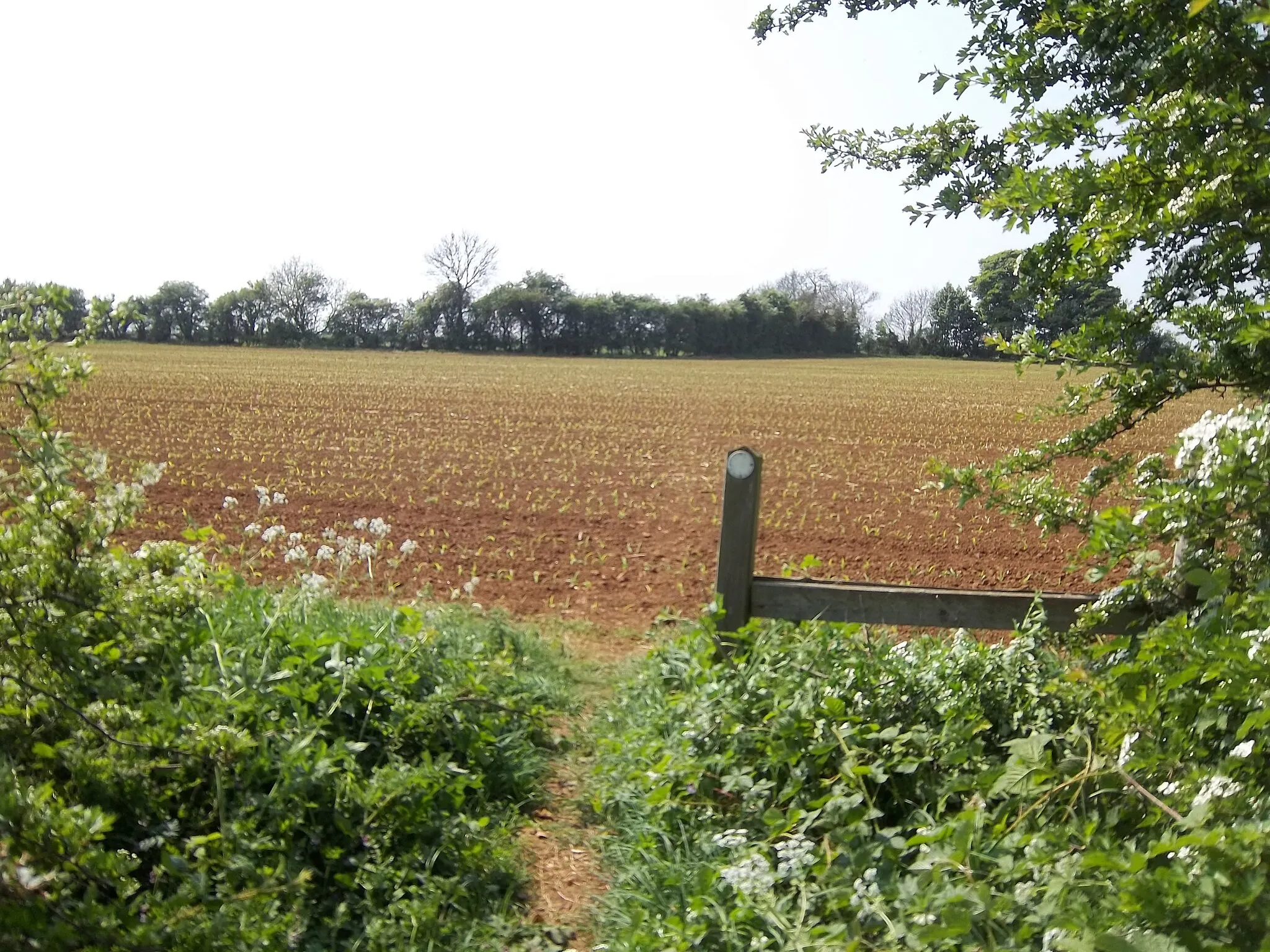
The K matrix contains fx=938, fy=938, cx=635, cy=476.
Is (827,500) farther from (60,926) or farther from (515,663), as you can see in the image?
(60,926)

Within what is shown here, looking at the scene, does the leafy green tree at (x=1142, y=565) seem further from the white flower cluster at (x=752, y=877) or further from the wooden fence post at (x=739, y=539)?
the wooden fence post at (x=739, y=539)

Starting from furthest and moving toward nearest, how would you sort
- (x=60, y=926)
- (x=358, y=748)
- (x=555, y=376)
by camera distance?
(x=555, y=376) < (x=358, y=748) < (x=60, y=926)

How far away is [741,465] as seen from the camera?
4.35 m

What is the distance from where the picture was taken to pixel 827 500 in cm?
1352

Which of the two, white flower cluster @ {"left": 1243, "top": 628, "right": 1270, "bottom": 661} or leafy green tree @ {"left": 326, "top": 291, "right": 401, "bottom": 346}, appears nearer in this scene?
white flower cluster @ {"left": 1243, "top": 628, "right": 1270, "bottom": 661}

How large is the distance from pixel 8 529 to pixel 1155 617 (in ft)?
13.2

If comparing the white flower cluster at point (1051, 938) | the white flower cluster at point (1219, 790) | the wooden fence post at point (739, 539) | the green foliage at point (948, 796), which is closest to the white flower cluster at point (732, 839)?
the green foliage at point (948, 796)

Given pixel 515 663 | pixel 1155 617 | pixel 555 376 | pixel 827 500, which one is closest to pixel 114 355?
pixel 555 376

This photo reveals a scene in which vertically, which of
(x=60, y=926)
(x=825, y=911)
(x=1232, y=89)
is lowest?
(x=825, y=911)

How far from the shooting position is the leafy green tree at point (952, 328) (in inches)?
2972

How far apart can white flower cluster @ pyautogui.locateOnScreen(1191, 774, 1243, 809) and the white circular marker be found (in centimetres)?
245

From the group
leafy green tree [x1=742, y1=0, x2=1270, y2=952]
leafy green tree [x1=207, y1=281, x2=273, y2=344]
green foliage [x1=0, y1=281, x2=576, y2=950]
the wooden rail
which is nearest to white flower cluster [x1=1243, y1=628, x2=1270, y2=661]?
leafy green tree [x1=742, y1=0, x2=1270, y2=952]

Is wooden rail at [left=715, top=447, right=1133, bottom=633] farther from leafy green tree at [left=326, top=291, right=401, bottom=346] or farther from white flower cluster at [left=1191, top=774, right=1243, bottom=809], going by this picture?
leafy green tree at [left=326, top=291, right=401, bottom=346]

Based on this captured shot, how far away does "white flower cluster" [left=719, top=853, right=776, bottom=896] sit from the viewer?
8.83ft
